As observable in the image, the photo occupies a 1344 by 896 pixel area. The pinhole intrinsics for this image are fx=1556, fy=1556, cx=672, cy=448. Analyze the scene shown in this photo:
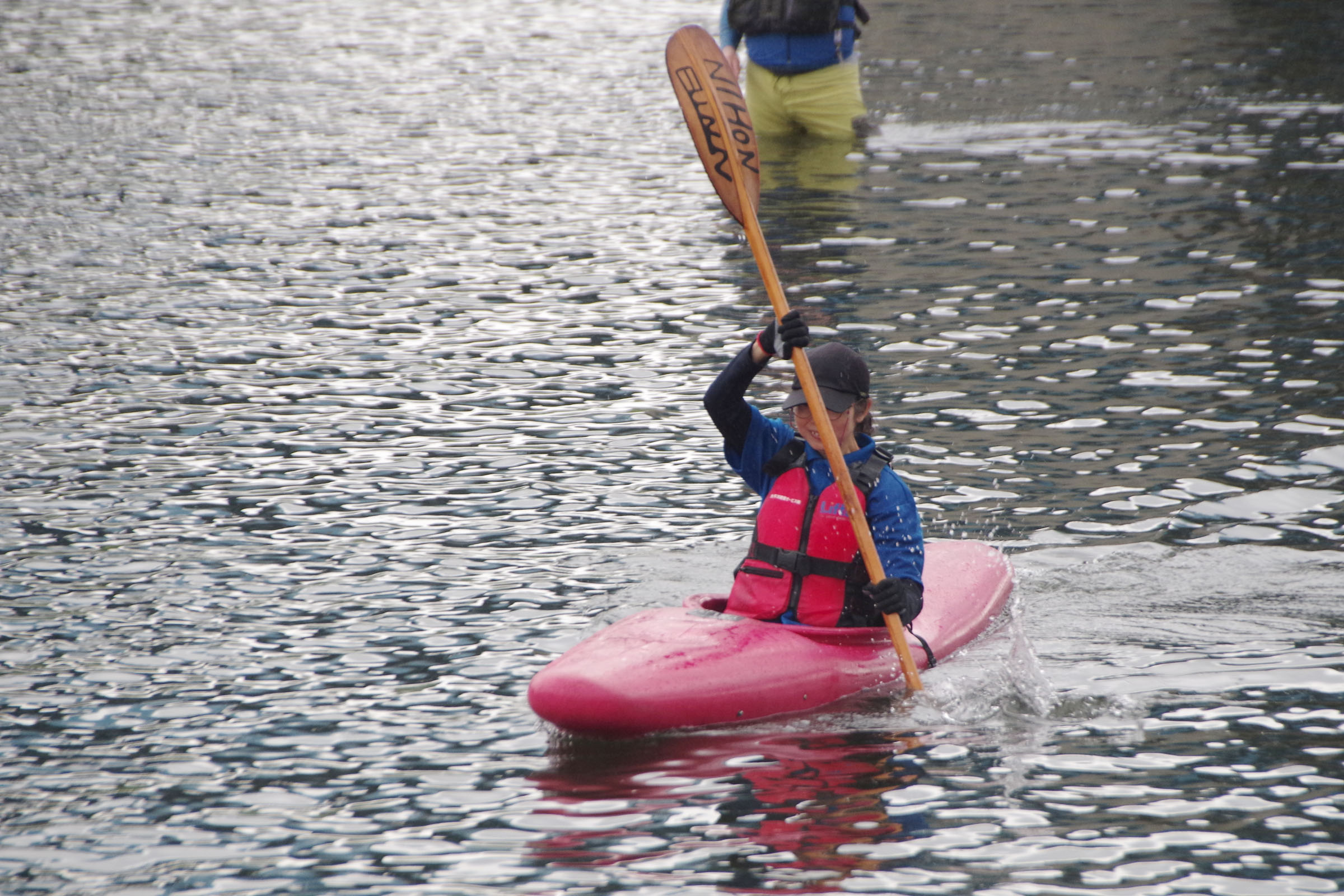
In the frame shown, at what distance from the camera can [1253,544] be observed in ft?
22.9

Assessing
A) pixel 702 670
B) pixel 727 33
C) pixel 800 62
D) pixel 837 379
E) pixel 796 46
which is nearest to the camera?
pixel 702 670

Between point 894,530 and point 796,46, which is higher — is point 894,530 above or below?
below

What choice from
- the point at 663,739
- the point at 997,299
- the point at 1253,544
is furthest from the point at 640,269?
the point at 663,739

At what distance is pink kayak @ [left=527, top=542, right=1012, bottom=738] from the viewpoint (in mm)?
5207

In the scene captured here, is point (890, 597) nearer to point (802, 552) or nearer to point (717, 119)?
point (802, 552)

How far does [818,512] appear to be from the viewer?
5691 millimetres

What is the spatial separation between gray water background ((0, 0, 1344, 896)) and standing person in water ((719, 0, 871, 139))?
0.69 m

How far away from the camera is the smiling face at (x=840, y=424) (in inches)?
226

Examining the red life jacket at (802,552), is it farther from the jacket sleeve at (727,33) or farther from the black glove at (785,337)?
the jacket sleeve at (727,33)

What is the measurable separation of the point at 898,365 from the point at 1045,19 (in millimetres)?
17013

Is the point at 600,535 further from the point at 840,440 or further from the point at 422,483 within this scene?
the point at 840,440

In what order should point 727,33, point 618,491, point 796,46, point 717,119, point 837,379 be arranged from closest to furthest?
point 837,379 → point 717,119 → point 618,491 → point 727,33 → point 796,46

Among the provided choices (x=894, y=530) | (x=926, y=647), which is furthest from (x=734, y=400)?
(x=926, y=647)

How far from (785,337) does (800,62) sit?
10.4 metres
